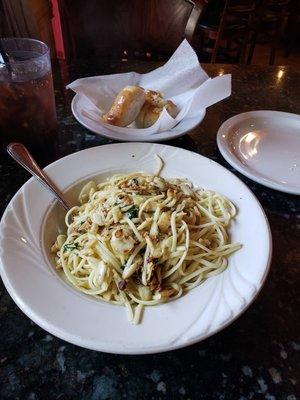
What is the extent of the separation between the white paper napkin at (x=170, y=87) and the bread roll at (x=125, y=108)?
0.03 meters

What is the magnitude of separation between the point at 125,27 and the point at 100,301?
179 centimetres

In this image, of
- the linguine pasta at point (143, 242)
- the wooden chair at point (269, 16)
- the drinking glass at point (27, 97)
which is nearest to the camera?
the linguine pasta at point (143, 242)

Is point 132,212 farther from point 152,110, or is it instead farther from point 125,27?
point 125,27

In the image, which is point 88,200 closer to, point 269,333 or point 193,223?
point 193,223

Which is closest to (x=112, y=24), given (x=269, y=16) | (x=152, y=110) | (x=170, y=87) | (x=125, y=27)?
(x=125, y=27)

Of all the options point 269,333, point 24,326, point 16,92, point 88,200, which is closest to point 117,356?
point 24,326

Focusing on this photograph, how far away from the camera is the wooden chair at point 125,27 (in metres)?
1.90

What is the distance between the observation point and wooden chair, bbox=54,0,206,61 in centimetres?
190

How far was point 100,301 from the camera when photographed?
0.63m

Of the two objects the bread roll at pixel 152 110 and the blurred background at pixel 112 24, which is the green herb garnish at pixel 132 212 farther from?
the blurred background at pixel 112 24

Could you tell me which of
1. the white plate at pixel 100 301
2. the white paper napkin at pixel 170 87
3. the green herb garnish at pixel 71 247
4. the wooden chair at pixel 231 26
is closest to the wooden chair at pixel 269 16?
the wooden chair at pixel 231 26

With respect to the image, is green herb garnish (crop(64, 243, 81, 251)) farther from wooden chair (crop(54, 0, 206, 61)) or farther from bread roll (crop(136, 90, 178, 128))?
wooden chair (crop(54, 0, 206, 61))

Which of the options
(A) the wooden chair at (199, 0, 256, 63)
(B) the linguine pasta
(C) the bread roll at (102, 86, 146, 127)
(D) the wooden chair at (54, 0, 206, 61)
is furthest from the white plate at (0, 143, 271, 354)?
(A) the wooden chair at (199, 0, 256, 63)

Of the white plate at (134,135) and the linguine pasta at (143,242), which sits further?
the white plate at (134,135)
